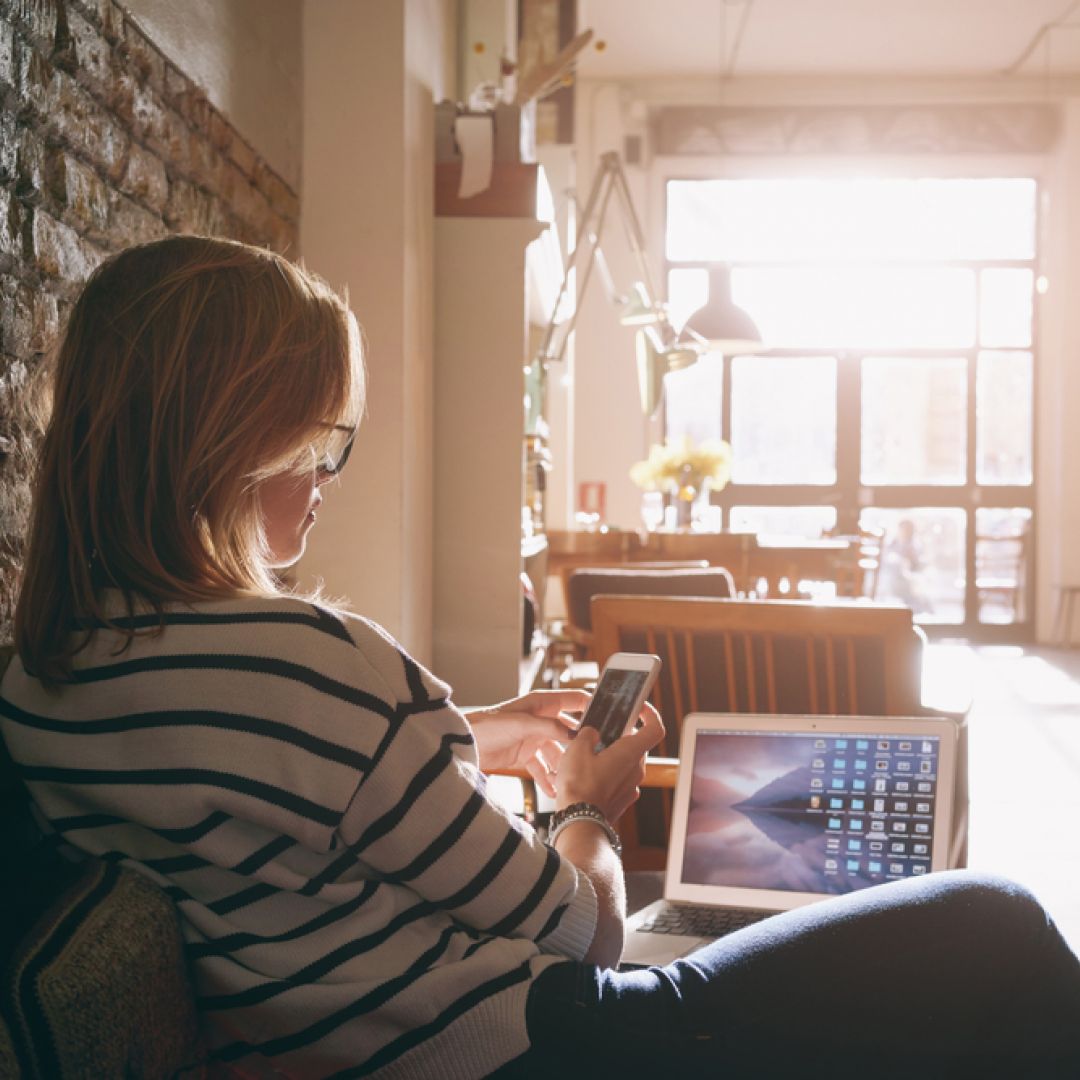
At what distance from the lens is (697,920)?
152 cm

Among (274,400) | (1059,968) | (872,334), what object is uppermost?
(872,334)

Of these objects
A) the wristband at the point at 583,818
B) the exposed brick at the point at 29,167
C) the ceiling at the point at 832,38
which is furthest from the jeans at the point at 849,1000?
the ceiling at the point at 832,38

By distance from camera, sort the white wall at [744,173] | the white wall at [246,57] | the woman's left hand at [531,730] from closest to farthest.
A: the woman's left hand at [531,730] → the white wall at [246,57] → the white wall at [744,173]

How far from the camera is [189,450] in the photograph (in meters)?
0.95

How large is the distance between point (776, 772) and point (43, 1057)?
1.02m

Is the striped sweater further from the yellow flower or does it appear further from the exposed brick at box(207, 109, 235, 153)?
the yellow flower

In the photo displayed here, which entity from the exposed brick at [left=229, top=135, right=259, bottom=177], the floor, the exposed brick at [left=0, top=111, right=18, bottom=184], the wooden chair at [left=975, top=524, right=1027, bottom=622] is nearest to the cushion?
the exposed brick at [left=0, top=111, right=18, bottom=184]

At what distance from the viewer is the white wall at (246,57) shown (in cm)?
186

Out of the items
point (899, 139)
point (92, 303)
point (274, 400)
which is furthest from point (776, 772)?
point (899, 139)

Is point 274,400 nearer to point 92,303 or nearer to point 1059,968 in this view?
point 92,303

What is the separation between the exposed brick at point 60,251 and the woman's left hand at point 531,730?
2.31 feet

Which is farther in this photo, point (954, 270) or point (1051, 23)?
point (954, 270)

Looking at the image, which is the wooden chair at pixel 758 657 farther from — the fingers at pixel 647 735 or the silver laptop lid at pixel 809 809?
the fingers at pixel 647 735

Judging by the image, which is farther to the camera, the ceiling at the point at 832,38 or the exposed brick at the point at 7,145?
the ceiling at the point at 832,38
